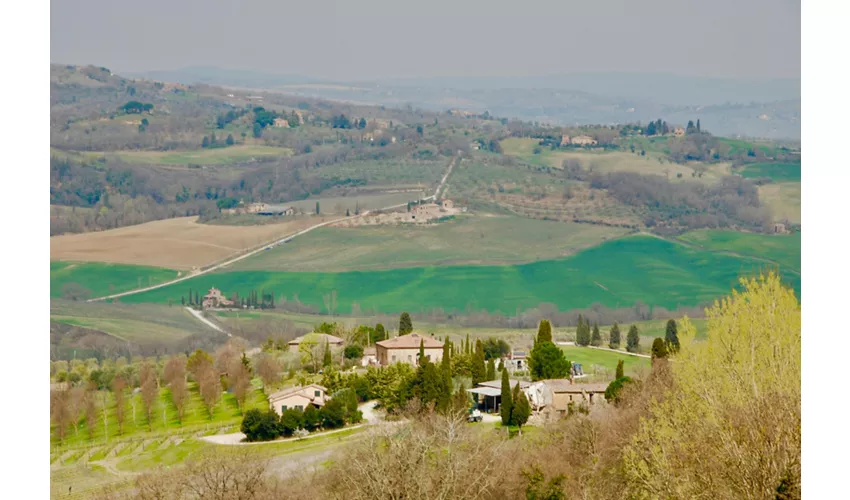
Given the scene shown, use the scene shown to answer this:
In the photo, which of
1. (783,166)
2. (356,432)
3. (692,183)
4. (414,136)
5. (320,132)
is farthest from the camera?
(320,132)

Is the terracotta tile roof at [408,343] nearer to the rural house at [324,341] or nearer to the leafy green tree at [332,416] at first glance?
the rural house at [324,341]

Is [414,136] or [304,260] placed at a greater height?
[414,136]

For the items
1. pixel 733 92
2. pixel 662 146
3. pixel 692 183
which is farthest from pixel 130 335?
pixel 662 146

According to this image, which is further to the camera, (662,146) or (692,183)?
(662,146)

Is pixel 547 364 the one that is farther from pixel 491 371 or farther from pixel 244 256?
pixel 244 256

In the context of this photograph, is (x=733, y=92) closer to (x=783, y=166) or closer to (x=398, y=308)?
(x=783, y=166)

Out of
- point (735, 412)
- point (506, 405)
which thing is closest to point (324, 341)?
point (506, 405)
